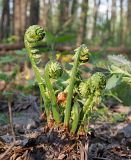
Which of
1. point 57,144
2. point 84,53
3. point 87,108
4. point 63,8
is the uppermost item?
point 84,53

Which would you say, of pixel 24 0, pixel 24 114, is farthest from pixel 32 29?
pixel 24 0

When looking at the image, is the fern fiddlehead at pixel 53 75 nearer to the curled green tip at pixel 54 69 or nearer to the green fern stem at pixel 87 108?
the curled green tip at pixel 54 69

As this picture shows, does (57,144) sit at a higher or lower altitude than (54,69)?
lower

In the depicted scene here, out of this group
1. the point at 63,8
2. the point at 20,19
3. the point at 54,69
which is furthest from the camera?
the point at 63,8

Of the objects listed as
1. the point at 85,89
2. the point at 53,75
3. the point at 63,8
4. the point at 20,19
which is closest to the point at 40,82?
the point at 53,75

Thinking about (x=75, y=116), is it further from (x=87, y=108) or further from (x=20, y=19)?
(x=20, y=19)

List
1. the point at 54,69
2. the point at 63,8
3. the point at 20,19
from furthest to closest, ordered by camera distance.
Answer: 1. the point at 63,8
2. the point at 20,19
3. the point at 54,69

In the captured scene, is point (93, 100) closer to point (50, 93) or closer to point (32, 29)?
point (50, 93)

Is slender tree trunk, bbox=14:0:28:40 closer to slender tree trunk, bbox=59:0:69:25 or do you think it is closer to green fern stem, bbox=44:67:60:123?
green fern stem, bbox=44:67:60:123
